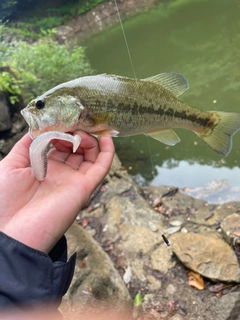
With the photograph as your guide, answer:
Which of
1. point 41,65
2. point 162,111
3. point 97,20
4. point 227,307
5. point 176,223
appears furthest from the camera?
point 97,20

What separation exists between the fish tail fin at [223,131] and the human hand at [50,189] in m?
0.91

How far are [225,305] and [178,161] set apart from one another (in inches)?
137

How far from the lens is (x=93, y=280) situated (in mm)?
3051

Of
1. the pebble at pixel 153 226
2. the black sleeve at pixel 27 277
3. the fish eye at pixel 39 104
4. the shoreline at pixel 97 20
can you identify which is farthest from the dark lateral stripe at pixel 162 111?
the shoreline at pixel 97 20

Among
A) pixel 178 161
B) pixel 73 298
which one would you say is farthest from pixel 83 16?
pixel 73 298

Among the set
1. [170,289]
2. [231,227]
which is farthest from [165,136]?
[231,227]

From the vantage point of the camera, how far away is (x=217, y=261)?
11.0ft

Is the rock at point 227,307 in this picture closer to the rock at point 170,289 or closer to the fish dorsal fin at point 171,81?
the rock at point 170,289

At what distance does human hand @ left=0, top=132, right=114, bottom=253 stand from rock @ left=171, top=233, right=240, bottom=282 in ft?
6.15

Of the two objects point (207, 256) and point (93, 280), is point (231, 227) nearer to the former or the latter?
point (207, 256)

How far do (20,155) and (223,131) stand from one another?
1507 millimetres

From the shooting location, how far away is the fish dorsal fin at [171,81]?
2.34 m

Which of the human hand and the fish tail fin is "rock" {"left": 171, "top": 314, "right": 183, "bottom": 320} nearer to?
the fish tail fin

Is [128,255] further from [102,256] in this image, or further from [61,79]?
[61,79]
